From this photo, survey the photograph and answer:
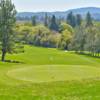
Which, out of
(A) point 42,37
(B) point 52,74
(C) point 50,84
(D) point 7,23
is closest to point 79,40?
(A) point 42,37

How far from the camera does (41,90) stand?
2319cm

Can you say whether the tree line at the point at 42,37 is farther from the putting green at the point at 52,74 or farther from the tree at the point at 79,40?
the putting green at the point at 52,74

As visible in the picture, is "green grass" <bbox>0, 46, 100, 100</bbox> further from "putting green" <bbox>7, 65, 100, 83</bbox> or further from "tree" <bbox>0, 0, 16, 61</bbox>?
"tree" <bbox>0, 0, 16, 61</bbox>

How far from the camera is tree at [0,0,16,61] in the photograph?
3036 inches

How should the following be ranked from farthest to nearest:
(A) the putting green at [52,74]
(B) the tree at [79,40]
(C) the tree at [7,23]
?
(B) the tree at [79,40] < (C) the tree at [7,23] < (A) the putting green at [52,74]

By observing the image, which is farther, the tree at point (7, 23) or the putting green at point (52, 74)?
the tree at point (7, 23)

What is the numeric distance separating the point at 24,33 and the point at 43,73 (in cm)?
15384

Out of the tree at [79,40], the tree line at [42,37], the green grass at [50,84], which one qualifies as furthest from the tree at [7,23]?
the tree at [79,40]

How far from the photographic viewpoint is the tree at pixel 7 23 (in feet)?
253

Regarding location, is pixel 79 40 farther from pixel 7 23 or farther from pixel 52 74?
pixel 52 74

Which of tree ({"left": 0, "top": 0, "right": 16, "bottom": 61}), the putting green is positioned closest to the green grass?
the putting green

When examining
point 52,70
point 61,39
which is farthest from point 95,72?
point 61,39

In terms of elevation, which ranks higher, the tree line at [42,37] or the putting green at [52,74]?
the putting green at [52,74]

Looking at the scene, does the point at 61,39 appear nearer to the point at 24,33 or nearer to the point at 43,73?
the point at 24,33
